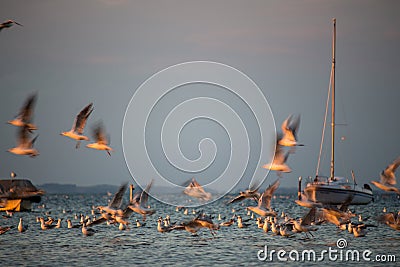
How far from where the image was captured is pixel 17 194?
49.7 m

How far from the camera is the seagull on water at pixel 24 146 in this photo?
26.5 metres

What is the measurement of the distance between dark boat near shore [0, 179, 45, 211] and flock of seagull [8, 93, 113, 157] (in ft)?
69.3

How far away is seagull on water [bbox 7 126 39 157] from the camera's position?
87.1ft

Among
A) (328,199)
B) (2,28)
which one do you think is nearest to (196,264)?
(2,28)

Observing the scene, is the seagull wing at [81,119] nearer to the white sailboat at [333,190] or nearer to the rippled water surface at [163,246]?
the rippled water surface at [163,246]

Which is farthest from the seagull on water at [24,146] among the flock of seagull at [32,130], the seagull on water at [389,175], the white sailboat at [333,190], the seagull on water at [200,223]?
the white sailboat at [333,190]

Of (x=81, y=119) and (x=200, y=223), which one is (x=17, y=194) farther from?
(x=81, y=119)

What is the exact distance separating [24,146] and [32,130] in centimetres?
155

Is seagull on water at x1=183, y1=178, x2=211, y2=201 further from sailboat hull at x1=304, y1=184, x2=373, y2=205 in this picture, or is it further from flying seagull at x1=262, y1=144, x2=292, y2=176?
sailboat hull at x1=304, y1=184, x2=373, y2=205

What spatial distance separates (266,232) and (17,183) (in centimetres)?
2574

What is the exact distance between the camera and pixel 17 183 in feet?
177

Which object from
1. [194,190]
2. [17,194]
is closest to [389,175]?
[194,190]

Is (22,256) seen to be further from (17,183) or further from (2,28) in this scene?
(17,183)

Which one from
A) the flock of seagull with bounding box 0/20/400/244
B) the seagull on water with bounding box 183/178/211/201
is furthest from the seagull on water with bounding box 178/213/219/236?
the seagull on water with bounding box 183/178/211/201
